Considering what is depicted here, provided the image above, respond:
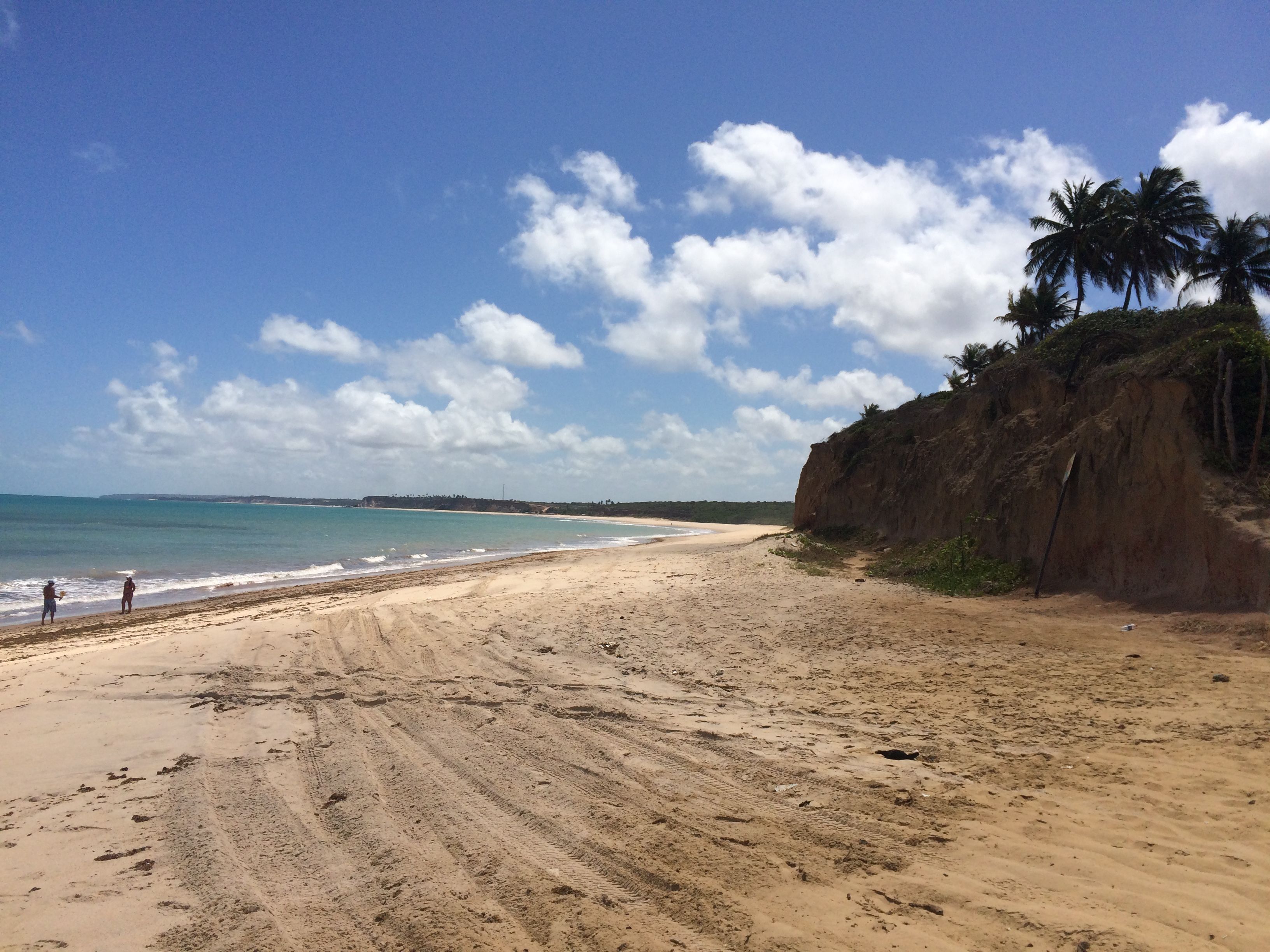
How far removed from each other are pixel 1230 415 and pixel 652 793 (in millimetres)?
11786

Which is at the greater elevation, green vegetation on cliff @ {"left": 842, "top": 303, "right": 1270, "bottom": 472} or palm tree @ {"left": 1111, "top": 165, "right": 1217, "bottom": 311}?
palm tree @ {"left": 1111, "top": 165, "right": 1217, "bottom": 311}

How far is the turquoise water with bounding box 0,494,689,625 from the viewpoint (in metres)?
21.9

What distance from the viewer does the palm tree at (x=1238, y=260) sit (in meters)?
28.0

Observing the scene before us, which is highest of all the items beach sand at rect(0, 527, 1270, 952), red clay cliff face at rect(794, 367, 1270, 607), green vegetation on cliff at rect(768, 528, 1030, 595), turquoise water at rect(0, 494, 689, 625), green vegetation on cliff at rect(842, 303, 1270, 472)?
green vegetation on cliff at rect(842, 303, 1270, 472)

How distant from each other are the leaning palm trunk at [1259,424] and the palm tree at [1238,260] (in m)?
23.1

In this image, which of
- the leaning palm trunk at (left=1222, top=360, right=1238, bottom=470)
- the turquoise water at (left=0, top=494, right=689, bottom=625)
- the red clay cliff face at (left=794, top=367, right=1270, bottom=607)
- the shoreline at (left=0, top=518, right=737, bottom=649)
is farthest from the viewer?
the turquoise water at (left=0, top=494, right=689, bottom=625)

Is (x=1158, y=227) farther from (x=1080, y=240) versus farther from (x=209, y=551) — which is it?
(x=209, y=551)

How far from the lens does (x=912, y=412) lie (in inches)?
968

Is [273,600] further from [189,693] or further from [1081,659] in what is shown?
[1081,659]

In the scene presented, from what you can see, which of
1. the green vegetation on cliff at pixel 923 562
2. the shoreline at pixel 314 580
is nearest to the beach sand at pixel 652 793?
the green vegetation on cliff at pixel 923 562

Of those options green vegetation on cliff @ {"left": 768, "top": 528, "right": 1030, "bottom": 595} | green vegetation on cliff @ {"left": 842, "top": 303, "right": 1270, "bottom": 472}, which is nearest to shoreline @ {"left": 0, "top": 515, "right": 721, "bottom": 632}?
green vegetation on cliff @ {"left": 768, "top": 528, "right": 1030, "bottom": 595}

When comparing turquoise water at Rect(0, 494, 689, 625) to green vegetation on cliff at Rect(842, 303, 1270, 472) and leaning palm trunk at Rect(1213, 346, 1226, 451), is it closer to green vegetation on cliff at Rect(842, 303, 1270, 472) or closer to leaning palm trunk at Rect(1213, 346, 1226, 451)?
green vegetation on cliff at Rect(842, 303, 1270, 472)

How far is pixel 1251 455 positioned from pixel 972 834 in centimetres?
1015

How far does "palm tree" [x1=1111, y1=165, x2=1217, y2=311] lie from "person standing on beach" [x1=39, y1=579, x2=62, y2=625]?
1463 inches
